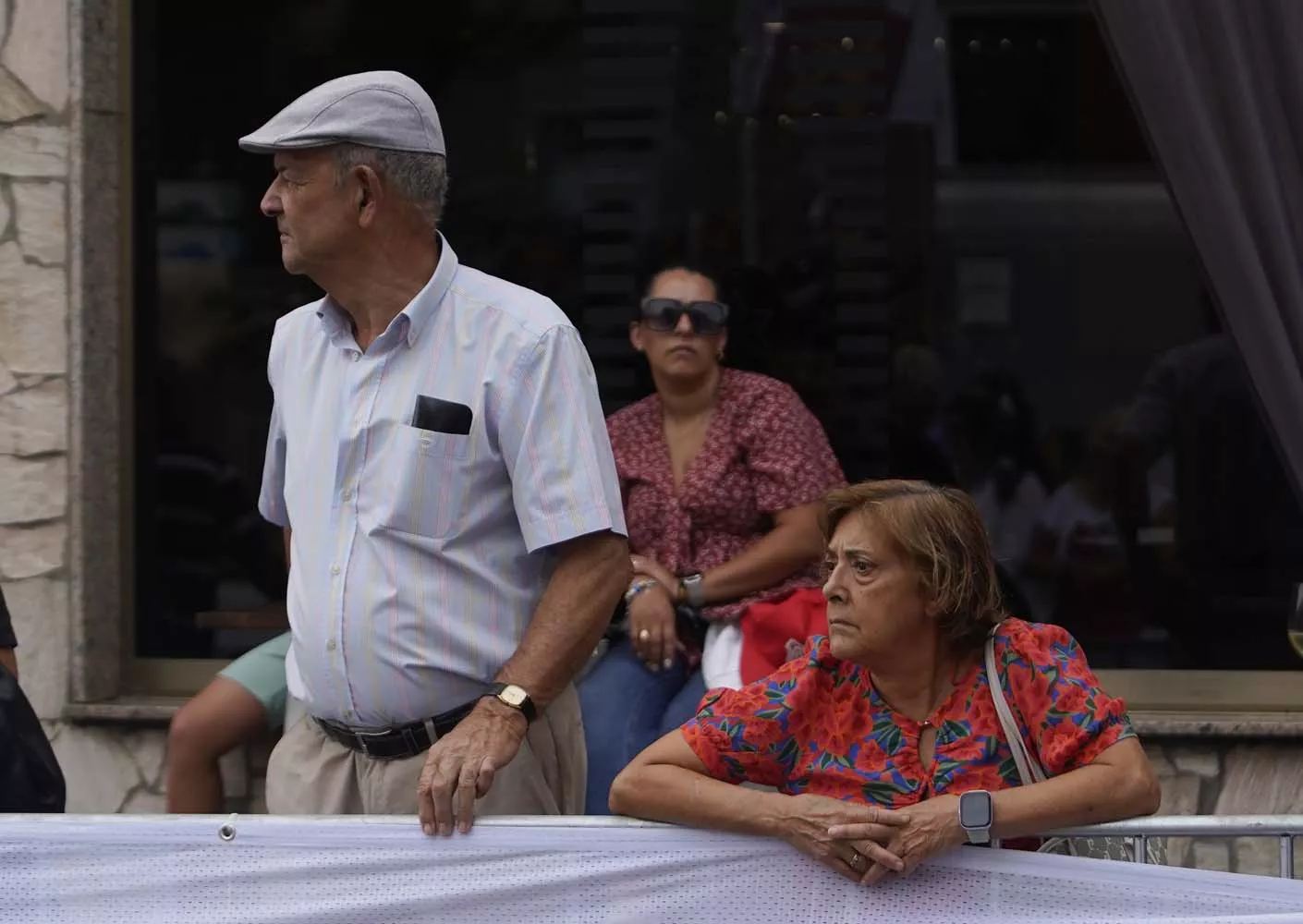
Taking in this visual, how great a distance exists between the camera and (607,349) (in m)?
5.03

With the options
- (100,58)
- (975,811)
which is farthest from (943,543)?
(100,58)

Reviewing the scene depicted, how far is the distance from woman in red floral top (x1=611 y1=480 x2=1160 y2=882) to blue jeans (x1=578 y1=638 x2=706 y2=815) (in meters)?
1.19

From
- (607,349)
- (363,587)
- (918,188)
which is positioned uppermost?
→ (918,188)

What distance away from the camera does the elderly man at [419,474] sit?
2.79 m

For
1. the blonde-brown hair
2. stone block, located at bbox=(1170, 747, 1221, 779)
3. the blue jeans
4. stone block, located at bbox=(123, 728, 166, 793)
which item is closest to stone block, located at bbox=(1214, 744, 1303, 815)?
stone block, located at bbox=(1170, 747, 1221, 779)

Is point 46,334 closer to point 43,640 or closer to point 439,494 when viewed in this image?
point 43,640

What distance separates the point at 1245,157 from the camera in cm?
383

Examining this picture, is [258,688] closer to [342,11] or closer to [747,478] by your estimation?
[747,478]

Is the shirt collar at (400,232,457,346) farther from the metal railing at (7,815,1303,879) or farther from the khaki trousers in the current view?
the metal railing at (7,815,1303,879)

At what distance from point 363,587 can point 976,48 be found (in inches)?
112

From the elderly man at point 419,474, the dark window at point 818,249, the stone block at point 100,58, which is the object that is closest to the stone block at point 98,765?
the dark window at point 818,249

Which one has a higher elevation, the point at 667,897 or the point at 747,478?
the point at 747,478

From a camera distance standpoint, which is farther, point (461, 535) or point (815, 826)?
point (461, 535)

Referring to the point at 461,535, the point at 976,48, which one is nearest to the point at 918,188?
the point at 976,48
